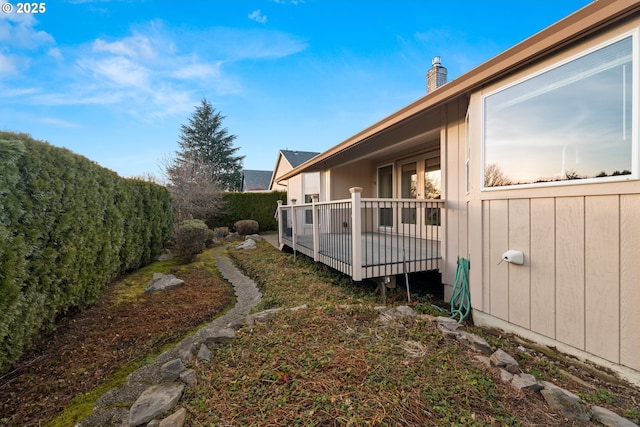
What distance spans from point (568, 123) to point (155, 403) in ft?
13.4

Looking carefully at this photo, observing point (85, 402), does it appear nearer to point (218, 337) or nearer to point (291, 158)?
point (218, 337)

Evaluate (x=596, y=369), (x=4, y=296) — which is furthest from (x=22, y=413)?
(x=596, y=369)

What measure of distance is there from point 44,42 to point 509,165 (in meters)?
8.42

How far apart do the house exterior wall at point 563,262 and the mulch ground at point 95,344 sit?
3807 millimetres

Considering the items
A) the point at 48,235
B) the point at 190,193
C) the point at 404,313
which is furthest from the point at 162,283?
the point at 190,193

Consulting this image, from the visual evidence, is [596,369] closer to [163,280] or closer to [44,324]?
[44,324]

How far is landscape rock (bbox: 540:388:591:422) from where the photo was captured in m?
1.70

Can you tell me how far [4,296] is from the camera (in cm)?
228

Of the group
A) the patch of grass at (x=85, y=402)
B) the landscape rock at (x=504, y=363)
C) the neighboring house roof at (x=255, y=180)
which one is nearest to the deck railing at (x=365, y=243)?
the landscape rock at (x=504, y=363)

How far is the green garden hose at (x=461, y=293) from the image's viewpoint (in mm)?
3693

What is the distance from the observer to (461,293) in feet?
12.6

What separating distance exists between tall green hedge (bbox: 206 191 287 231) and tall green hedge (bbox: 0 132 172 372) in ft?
29.9

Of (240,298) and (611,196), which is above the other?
(611,196)

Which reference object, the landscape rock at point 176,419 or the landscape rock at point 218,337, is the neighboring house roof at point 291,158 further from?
the landscape rock at point 176,419
